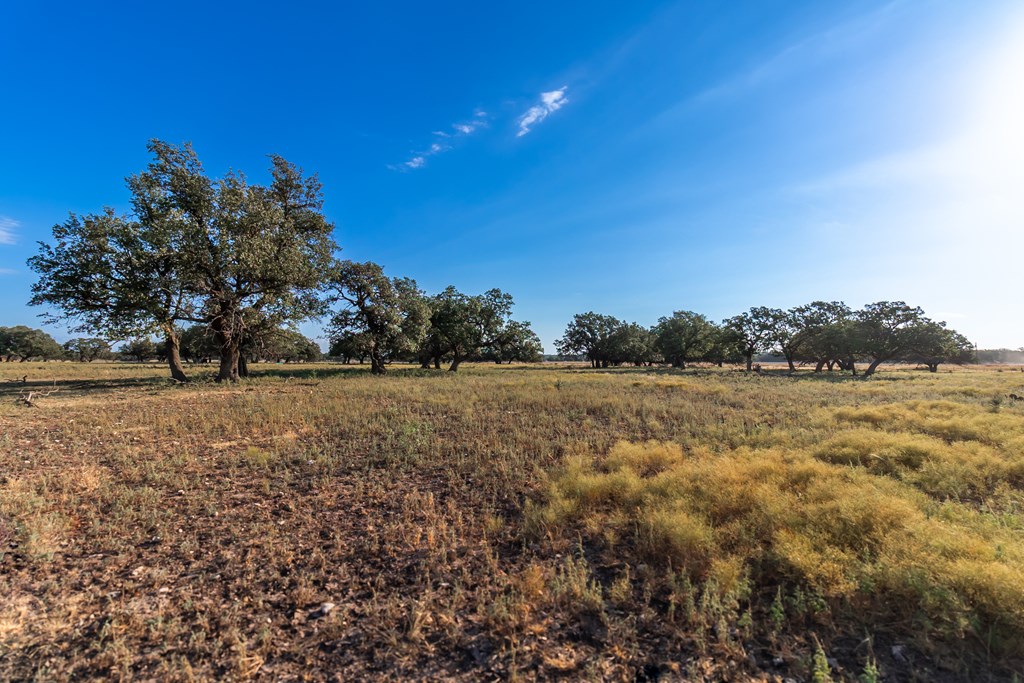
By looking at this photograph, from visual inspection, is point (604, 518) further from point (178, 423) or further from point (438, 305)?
point (438, 305)

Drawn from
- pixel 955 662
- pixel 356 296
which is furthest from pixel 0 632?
pixel 356 296

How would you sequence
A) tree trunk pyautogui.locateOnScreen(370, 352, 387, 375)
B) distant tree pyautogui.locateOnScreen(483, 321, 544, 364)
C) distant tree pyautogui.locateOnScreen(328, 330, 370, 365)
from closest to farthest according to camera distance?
distant tree pyautogui.locateOnScreen(328, 330, 370, 365) < tree trunk pyautogui.locateOnScreen(370, 352, 387, 375) < distant tree pyautogui.locateOnScreen(483, 321, 544, 364)

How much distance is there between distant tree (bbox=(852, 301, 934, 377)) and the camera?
42562mm

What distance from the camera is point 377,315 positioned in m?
35.5

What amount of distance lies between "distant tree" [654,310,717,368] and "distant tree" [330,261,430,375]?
5618 centimetres

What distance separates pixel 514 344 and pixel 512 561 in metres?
39.8

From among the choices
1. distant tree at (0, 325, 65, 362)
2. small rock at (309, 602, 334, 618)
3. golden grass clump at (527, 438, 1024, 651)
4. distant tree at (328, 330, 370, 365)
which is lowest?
small rock at (309, 602, 334, 618)

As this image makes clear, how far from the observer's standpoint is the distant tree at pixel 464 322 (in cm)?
4125

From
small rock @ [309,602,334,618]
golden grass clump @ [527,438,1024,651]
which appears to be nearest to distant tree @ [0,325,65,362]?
small rock @ [309,602,334,618]

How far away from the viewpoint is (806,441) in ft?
33.0

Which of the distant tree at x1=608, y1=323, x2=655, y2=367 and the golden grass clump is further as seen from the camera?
the distant tree at x1=608, y1=323, x2=655, y2=367

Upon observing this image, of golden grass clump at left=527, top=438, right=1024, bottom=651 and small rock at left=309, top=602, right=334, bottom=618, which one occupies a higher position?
golden grass clump at left=527, top=438, right=1024, bottom=651

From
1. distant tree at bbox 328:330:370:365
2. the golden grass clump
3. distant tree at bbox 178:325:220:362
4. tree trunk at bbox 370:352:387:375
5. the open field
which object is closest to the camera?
the open field

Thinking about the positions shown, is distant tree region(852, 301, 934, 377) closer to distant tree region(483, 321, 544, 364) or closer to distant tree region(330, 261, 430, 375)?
distant tree region(483, 321, 544, 364)
